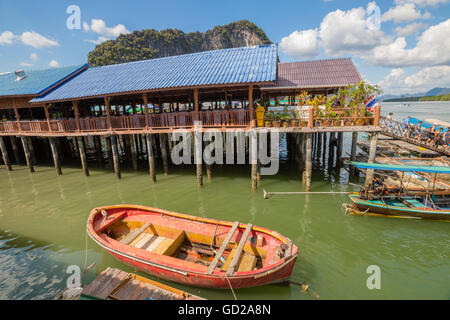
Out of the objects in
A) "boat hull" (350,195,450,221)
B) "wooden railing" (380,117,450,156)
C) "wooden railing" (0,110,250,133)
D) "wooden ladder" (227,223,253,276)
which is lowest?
"boat hull" (350,195,450,221)

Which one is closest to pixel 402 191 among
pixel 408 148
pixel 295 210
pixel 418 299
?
pixel 295 210

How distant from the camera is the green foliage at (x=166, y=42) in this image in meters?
69.4

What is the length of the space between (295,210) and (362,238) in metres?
3.08

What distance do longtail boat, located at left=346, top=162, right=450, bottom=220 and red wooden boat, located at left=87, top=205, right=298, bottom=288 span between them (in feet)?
19.6

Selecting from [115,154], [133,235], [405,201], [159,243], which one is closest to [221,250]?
[159,243]

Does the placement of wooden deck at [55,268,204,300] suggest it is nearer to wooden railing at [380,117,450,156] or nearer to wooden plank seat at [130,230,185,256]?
wooden plank seat at [130,230,185,256]

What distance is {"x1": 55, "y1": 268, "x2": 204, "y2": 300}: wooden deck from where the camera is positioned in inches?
217

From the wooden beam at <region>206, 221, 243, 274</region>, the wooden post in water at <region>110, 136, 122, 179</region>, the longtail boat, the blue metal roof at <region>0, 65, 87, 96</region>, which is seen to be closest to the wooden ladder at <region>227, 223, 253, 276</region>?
the wooden beam at <region>206, 221, 243, 274</region>

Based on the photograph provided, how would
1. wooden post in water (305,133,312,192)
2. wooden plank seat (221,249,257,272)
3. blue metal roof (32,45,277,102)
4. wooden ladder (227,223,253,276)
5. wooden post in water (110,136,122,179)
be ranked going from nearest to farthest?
wooden ladder (227,223,253,276) → wooden plank seat (221,249,257,272) → wooden post in water (305,133,312,192) → blue metal roof (32,45,277,102) → wooden post in water (110,136,122,179)

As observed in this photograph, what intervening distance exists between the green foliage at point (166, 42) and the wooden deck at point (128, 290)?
2935 inches

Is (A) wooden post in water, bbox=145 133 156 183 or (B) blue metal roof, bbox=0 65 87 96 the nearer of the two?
(A) wooden post in water, bbox=145 133 156 183

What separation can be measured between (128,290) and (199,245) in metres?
2.60

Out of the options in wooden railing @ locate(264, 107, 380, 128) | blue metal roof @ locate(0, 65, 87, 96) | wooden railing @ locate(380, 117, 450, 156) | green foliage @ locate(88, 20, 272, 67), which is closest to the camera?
wooden railing @ locate(264, 107, 380, 128)
